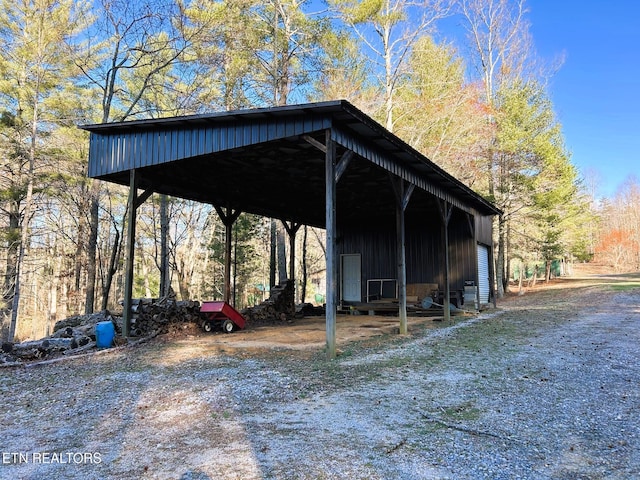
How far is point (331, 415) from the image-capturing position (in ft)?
13.0

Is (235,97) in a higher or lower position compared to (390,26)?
lower

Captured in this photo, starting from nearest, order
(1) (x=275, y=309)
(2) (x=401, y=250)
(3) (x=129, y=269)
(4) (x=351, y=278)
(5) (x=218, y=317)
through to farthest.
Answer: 1. (3) (x=129, y=269)
2. (2) (x=401, y=250)
3. (5) (x=218, y=317)
4. (1) (x=275, y=309)
5. (4) (x=351, y=278)

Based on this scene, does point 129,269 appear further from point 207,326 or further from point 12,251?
point 12,251

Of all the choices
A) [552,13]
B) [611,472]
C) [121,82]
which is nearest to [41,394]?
[611,472]

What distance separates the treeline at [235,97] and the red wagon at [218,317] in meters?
4.49

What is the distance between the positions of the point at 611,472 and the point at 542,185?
20.2m

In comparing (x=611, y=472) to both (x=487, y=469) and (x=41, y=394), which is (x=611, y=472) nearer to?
(x=487, y=469)

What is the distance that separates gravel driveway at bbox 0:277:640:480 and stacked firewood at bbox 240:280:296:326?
516 cm

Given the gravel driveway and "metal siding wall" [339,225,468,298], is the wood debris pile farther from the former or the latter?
"metal siding wall" [339,225,468,298]

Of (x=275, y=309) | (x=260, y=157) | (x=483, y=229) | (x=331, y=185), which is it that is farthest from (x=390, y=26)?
(x=331, y=185)

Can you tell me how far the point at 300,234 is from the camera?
100ft

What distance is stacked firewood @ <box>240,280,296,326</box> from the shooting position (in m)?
12.6

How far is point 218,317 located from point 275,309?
3.41 m

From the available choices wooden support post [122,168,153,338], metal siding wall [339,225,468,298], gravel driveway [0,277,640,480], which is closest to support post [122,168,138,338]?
wooden support post [122,168,153,338]
